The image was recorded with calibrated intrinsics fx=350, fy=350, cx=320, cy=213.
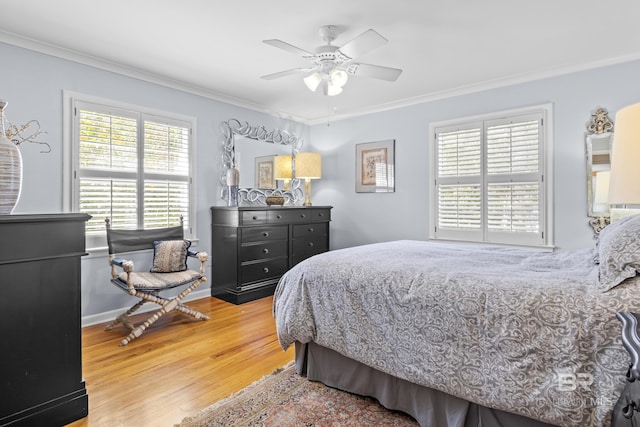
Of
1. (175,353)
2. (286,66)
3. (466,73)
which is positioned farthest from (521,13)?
(175,353)

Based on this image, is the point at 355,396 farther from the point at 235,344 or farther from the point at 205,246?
the point at 205,246

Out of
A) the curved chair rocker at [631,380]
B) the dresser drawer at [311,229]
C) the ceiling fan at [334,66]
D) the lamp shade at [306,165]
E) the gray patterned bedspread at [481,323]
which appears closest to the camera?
the curved chair rocker at [631,380]

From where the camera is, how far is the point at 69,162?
3115mm

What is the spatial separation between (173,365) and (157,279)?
3.20 ft

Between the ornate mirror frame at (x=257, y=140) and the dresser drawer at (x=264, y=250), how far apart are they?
2.44 ft

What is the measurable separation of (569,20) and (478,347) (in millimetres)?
2524

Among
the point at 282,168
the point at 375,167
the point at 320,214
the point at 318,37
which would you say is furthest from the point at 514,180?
the point at 282,168

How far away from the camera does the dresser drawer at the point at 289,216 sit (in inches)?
168

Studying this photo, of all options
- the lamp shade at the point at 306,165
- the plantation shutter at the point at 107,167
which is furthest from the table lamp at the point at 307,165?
the plantation shutter at the point at 107,167

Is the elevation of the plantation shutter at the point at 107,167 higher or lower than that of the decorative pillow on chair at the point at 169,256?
higher

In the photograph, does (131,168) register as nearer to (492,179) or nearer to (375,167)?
(375,167)

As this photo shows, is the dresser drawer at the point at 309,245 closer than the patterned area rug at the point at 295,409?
No

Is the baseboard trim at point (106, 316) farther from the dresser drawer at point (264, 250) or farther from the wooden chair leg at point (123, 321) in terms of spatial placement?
the dresser drawer at point (264, 250)

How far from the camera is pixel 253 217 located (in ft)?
13.2
